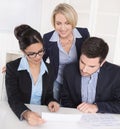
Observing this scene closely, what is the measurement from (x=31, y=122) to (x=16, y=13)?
2.20m

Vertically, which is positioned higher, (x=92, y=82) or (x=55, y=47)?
(x=55, y=47)

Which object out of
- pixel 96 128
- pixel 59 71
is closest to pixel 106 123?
pixel 96 128

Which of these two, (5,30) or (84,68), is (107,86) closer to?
(84,68)

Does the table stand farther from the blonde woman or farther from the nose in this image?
the blonde woman

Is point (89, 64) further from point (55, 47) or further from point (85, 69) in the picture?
point (55, 47)

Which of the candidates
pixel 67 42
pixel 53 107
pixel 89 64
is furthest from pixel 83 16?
pixel 53 107

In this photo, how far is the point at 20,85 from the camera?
1653 mm

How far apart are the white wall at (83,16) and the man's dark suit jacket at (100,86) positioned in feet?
5.32

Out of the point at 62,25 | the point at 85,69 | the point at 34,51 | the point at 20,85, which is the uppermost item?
the point at 62,25

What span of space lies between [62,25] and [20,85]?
0.51m

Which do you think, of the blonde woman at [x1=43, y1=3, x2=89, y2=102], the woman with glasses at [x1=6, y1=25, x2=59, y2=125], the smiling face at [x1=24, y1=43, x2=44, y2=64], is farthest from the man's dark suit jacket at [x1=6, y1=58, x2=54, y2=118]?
the blonde woman at [x1=43, y1=3, x2=89, y2=102]

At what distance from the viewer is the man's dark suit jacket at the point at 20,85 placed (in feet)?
5.21

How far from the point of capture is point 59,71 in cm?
200

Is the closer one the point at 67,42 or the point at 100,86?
the point at 100,86
